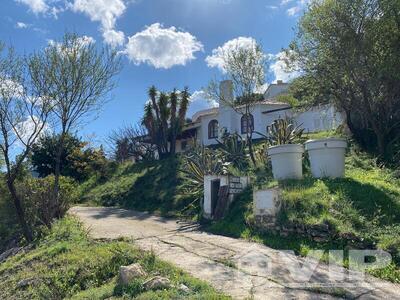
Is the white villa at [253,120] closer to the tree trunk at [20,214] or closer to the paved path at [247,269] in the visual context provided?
the tree trunk at [20,214]

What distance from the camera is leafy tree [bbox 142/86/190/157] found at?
87.7 feet

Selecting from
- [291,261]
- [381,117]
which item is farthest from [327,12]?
[291,261]

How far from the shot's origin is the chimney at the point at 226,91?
Result: 18391mm

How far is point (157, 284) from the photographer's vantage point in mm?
5918

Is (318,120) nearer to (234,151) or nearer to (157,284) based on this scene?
(234,151)

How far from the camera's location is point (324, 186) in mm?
9539

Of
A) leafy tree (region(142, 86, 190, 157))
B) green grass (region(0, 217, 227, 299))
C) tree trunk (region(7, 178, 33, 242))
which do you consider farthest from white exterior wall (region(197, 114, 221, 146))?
green grass (region(0, 217, 227, 299))

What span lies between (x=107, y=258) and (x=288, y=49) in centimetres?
1059

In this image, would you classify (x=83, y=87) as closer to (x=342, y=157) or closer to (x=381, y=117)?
(x=342, y=157)

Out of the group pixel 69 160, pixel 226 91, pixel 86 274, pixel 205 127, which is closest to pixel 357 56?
pixel 226 91

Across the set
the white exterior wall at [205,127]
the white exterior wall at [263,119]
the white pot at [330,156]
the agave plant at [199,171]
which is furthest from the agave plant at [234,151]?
the white exterior wall at [205,127]

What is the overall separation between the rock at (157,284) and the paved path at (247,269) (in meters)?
0.67

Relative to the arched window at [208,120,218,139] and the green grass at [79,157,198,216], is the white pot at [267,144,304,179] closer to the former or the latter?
the green grass at [79,157,198,216]

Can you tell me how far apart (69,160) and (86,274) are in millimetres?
21935
